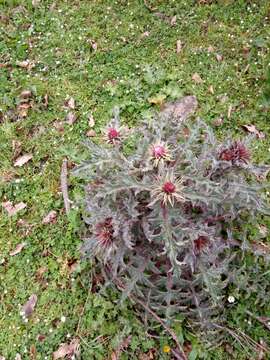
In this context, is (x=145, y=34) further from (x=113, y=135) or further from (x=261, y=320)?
(x=261, y=320)

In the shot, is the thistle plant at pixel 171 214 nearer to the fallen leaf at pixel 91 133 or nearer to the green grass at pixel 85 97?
the green grass at pixel 85 97

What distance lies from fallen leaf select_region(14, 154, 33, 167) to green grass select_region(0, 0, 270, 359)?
2.2 inches

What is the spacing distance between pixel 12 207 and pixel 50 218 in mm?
352

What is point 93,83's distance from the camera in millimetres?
4445

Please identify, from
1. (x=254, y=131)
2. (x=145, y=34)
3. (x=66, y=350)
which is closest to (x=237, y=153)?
(x=254, y=131)

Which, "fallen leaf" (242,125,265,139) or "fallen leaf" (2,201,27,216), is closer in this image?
"fallen leaf" (2,201,27,216)

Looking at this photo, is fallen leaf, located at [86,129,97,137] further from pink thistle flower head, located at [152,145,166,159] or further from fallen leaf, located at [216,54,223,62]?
pink thistle flower head, located at [152,145,166,159]

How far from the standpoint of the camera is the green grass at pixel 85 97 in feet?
10.9

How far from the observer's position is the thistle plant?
103 inches

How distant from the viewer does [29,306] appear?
3438 mm

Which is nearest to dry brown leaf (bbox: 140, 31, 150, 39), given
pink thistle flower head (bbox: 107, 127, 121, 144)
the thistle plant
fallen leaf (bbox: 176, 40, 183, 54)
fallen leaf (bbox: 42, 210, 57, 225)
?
fallen leaf (bbox: 176, 40, 183, 54)

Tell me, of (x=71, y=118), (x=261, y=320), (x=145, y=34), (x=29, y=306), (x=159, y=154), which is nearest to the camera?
(x=159, y=154)

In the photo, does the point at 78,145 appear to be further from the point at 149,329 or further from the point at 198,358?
the point at 198,358

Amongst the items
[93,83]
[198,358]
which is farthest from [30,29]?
[198,358]
